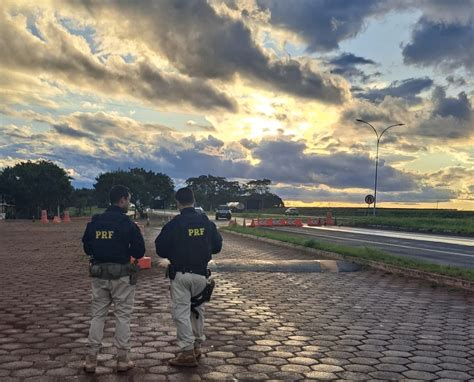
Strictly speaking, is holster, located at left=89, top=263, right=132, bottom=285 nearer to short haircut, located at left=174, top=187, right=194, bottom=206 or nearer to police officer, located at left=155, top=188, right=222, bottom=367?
police officer, located at left=155, top=188, right=222, bottom=367

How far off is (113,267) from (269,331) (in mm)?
2414

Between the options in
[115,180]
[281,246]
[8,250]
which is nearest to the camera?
[8,250]

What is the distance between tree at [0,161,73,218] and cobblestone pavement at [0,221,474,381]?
51.7m

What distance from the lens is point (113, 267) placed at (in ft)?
15.3

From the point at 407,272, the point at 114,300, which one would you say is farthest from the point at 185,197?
the point at 407,272

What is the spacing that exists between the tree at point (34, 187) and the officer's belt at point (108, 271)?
5739cm

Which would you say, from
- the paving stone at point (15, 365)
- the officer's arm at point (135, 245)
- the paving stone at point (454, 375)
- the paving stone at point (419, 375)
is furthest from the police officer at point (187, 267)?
the paving stone at point (454, 375)

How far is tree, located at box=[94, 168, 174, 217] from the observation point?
222 ft

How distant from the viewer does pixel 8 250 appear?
1662 centimetres

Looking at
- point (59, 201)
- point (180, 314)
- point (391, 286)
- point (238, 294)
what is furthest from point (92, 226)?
point (59, 201)

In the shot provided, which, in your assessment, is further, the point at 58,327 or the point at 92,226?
the point at 58,327

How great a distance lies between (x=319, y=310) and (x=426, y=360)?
2.53 meters

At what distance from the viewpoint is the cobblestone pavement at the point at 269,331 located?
4.68 meters

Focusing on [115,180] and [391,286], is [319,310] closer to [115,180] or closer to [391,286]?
[391,286]
